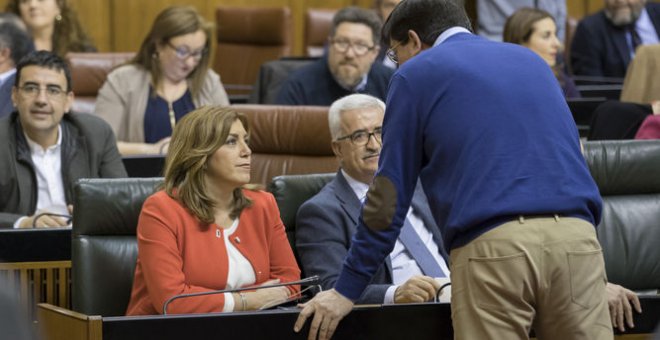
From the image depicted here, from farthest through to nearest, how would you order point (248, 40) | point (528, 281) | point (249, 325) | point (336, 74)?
point (248, 40), point (336, 74), point (249, 325), point (528, 281)

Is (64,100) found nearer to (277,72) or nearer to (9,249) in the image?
(9,249)

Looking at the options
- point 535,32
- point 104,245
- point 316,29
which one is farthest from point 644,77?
point 316,29

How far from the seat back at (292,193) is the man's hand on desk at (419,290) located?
20.1 inches

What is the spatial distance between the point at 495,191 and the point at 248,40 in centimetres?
552

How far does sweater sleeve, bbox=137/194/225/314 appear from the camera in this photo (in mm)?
A: 2740

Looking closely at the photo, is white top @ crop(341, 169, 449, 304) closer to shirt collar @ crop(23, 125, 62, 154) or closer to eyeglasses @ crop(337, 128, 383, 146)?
eyeglasses @ crop(337, 128, 383, 146)

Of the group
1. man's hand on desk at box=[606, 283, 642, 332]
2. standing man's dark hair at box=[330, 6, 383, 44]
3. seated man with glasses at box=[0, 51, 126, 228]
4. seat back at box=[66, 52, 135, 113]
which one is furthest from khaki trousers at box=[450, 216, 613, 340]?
seat back at box=[66, 52, 135, 113]

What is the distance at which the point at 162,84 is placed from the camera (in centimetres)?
523

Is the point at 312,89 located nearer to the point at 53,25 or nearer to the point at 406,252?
the point at 53,25

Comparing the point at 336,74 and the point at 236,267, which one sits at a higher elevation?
the point at 336,74

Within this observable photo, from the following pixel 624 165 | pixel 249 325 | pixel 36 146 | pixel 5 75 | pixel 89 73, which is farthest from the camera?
pixel 89 73

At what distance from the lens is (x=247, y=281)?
9.53ft

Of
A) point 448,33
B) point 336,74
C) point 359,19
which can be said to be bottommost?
point 336,74

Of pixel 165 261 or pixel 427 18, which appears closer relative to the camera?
pixel 427 18
